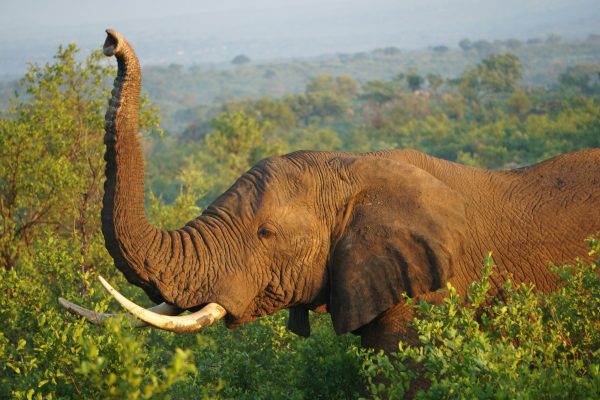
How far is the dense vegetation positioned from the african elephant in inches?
8.5

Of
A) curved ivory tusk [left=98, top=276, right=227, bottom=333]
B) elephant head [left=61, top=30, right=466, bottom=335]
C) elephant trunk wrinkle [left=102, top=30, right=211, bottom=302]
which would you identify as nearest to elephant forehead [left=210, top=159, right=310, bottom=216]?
elephant head [left=61, top=30, right=466, bottom=335]

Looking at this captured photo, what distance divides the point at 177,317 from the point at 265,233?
2.29ft

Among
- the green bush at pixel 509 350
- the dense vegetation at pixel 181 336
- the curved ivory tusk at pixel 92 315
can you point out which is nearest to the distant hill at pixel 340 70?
the dense vegetation at pixel 181 336

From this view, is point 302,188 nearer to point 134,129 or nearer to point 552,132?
point 134,129

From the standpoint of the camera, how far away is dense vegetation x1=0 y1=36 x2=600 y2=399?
3.48 metres

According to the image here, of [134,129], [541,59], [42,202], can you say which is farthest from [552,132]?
[541,59]

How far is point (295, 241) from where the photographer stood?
464 cm

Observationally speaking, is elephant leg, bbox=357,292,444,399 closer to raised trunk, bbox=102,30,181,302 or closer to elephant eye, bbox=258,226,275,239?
elephant eye, bbox=258,226,275,239

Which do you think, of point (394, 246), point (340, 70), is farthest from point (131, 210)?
point (340, 70)

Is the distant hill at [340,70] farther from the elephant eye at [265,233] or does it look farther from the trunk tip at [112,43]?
the trunk tip at [112,43]

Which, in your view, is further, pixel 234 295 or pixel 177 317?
pixel 234 295

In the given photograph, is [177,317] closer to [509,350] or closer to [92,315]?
[92,315]

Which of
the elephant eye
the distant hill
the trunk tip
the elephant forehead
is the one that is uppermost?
the trunk tip

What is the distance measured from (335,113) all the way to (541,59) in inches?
2170
